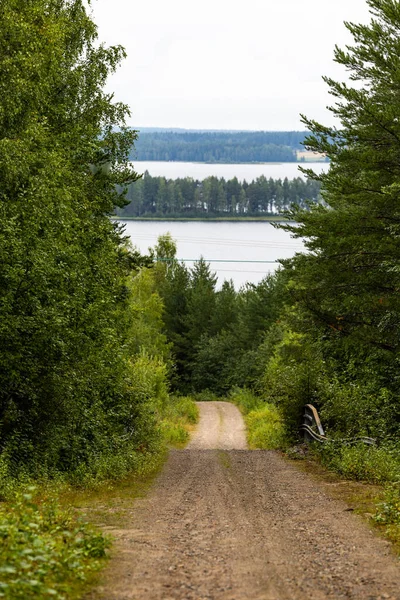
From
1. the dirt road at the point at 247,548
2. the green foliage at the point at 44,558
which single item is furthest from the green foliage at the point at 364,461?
the green foliage at the point at 44,558

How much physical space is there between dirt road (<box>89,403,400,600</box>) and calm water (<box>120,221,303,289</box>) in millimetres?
81562

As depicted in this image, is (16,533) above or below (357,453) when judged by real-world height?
above

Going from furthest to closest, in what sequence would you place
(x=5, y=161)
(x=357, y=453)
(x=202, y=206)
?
(x=202, y=206), (x=357, y=453), (x=5, y=161)

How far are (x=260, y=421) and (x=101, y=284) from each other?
24.0 m

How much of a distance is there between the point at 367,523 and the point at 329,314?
11.9m

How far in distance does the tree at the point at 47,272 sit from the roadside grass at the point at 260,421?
6050 millimetres

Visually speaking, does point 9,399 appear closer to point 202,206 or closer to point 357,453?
point 357,453

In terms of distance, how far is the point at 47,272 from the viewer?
13.8m

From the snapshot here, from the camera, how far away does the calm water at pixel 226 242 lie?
342ft

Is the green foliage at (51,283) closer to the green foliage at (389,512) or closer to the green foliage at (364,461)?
the green foliage at (364,461)

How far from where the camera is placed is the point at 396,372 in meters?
20.3

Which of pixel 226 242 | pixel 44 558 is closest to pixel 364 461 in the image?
pixel 44 558

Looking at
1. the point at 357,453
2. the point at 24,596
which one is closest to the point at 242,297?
the point at 357,453

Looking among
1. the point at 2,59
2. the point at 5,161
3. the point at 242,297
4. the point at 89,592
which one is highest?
the point at 2,59
